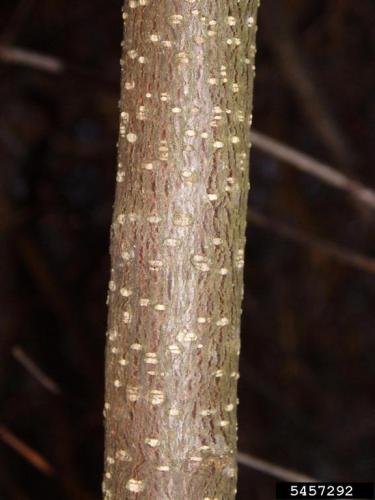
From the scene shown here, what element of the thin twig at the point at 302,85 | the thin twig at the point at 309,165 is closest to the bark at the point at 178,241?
the thin twig at the point at 309,165

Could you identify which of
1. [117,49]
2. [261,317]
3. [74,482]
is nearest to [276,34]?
[117,49]

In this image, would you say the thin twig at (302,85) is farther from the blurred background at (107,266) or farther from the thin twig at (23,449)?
the thin twig at (23,449)

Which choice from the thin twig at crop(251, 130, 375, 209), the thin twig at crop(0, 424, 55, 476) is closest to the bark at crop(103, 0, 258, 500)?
the thin twig at crop(251, 130, 375, 209)

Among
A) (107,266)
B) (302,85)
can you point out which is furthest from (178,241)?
(107,266)

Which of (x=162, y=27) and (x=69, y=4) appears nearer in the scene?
(x=162, y=27)

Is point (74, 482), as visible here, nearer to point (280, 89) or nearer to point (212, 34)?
point (280, 89)
